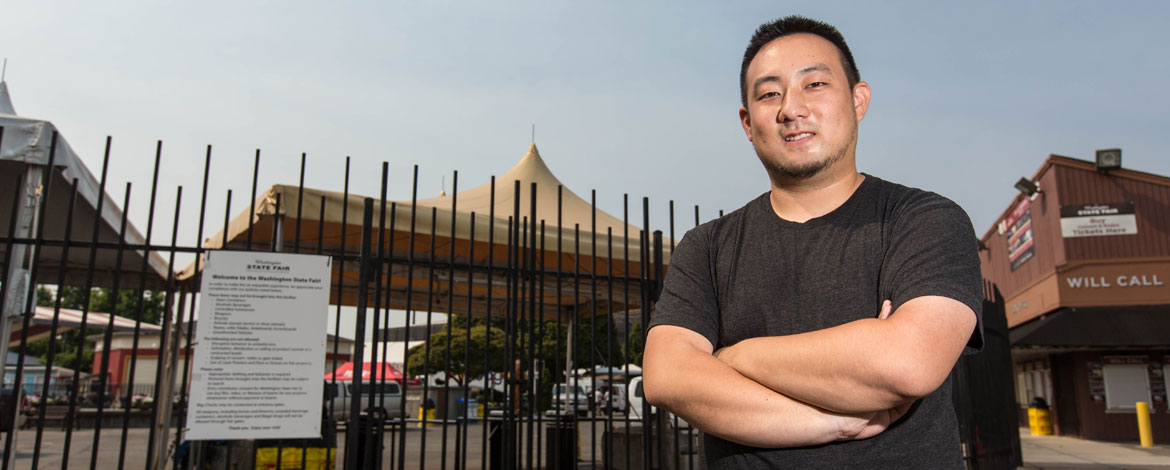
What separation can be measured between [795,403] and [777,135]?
0.50 m

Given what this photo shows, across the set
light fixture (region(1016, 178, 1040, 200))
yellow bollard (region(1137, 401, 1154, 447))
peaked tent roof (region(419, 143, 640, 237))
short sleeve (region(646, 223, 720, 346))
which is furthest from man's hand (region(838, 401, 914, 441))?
light fixture (region(1016, 178, 1040, 200))

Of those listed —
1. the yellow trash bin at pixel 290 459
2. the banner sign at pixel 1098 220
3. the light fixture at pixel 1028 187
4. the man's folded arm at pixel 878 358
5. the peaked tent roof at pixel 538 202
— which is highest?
the light fixture at pixel 1028 187

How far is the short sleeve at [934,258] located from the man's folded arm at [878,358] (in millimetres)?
24

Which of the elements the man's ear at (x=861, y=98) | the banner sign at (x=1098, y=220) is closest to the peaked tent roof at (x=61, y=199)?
the man's ear at (x=861, y=98)

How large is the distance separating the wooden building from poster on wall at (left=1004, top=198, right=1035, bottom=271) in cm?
102

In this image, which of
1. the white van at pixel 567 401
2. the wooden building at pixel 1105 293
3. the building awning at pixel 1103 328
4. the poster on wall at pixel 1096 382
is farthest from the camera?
the poster on wall at pixel 1096 382

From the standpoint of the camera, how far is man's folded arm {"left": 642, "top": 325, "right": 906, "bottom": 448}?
3.68 feet

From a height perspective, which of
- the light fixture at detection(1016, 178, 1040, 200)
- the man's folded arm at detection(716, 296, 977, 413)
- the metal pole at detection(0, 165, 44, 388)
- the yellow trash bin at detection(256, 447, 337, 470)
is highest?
the light fixture at detection(1016, 178, 1040, 200)

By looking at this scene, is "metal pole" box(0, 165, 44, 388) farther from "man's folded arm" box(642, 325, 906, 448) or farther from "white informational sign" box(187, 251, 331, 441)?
"man's folded arm" box(642, 325, 906, 448)

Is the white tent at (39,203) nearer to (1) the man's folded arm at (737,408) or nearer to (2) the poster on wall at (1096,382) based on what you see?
(1) the man's folded arm at (737,408)

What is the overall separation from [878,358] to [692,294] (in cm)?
41

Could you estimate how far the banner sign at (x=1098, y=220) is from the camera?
15008mm

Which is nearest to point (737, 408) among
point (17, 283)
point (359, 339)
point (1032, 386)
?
point (359, 339)

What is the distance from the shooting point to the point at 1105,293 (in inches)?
588
